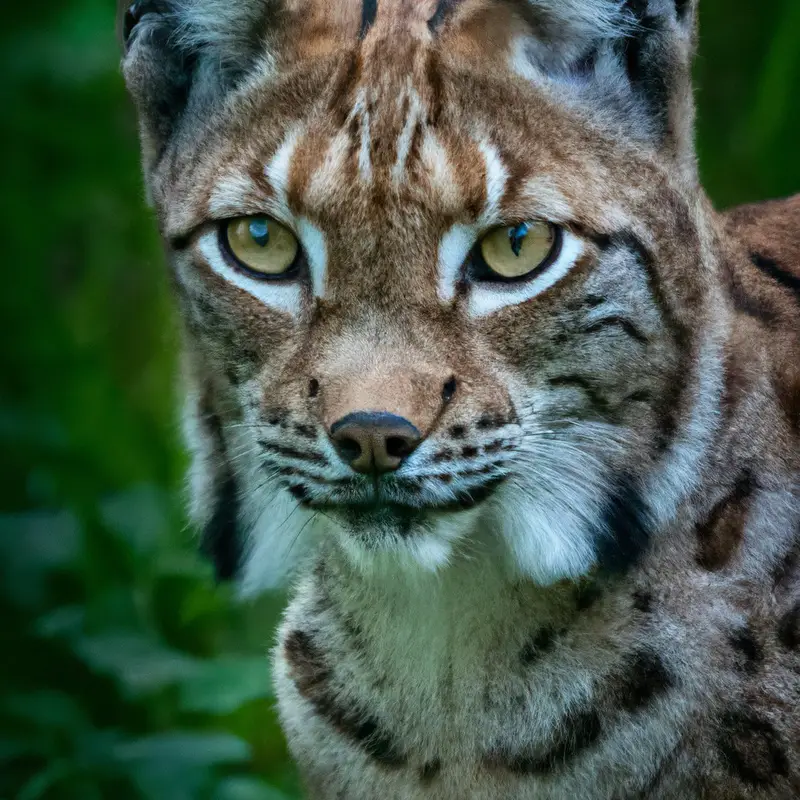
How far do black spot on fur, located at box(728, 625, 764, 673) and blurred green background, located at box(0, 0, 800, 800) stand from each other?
1748 mm

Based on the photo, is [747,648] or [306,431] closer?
[306,431]

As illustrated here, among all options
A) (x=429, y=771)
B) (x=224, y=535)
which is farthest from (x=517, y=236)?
(x=429, y=771)

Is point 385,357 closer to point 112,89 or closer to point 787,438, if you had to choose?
point 787,438

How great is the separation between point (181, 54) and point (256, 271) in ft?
2.21

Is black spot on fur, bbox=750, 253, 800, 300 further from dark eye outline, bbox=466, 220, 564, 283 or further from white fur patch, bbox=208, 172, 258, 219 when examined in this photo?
white fur patch, bbox=208, 172, 258, 219

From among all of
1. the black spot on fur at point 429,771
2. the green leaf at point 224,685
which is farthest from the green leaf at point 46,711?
the black spot on fur at point 429,771

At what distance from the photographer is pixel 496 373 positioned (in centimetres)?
282

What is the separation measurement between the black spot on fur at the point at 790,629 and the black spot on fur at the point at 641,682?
282mm

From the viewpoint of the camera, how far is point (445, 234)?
2.83m

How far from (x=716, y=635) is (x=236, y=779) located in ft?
7.23

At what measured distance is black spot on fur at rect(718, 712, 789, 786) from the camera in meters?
3.04

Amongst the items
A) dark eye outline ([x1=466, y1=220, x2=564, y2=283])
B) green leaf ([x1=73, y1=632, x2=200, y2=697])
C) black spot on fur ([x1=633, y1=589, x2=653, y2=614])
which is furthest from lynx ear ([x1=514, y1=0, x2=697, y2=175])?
green leaf ([x1=73, y1=632, x2=200, y2=697])

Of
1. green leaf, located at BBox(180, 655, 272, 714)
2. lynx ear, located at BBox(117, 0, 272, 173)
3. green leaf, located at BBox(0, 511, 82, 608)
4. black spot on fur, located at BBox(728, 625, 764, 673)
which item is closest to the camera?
black spot on fur, located at BBox(728, 625, 764, 673)

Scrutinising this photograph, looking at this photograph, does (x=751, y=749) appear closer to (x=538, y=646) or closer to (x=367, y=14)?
(x=538, y=646)
